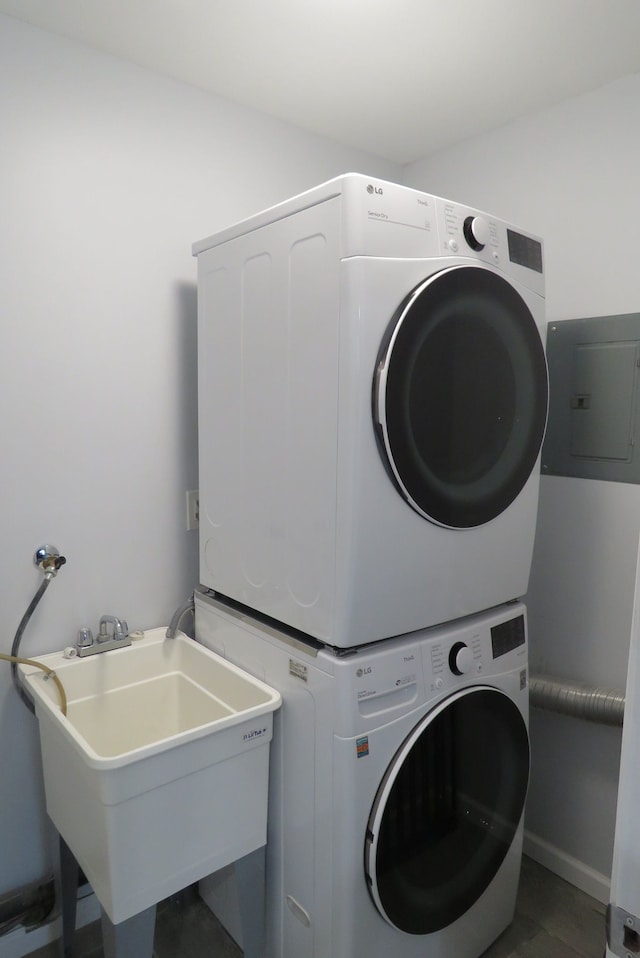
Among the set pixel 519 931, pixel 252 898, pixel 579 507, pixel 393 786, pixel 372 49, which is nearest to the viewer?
pixel 393 786

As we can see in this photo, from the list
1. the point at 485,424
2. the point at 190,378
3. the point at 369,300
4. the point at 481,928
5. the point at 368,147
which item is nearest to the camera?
the point at 369,300

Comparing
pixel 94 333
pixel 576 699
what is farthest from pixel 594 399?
pixel 94 333

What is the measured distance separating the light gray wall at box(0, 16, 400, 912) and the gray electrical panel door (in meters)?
1.07

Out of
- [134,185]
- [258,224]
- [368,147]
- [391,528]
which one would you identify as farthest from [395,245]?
[368,147]

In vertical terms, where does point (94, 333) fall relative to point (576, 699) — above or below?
above

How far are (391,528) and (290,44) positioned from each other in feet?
4.00

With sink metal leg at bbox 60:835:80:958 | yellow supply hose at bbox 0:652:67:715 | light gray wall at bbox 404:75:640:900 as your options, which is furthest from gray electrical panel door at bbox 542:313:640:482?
sink metal leg at bbox 60:835:80:958

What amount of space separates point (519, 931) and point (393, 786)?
846 millimetres

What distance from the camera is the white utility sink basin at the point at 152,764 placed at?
45.6 inches

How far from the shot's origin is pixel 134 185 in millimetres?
1622

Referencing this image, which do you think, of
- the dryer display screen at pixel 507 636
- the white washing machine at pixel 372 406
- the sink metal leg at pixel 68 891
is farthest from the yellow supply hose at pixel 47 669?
the dryer display screen at pixel 507 636

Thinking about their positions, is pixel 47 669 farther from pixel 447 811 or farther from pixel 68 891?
pixel 447 811

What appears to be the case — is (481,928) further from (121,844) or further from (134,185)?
(134,185)

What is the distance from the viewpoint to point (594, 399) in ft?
5.75
